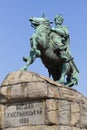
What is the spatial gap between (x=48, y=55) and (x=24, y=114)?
100 inches

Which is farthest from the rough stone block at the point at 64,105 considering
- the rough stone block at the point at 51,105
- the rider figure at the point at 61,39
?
the rider figure at the point at 61,39

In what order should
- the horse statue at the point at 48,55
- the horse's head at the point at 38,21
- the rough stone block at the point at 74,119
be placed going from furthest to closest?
the horse's head at the point at 38,21
the horse statue at the point at 48,55
the rough stone block at the point at 74,119

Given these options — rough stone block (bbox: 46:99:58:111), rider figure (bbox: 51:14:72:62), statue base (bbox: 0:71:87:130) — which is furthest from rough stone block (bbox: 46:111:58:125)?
rider figure (bbox: 51:14:72:62)

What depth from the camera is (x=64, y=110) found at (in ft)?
56.6

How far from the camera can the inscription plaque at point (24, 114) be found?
675 inches

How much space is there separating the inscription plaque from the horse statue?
142cm

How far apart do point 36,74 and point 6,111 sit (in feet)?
5.49

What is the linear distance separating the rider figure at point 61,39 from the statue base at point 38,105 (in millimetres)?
1531

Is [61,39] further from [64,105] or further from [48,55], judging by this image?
[64,105]

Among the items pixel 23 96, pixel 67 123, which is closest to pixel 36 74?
pixel 23 96

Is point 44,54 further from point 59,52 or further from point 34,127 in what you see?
point 34,127

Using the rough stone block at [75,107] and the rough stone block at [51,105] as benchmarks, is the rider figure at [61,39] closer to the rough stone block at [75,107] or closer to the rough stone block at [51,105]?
the rough stone block at [75,107]

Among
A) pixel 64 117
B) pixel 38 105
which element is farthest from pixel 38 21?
pixel 64 117

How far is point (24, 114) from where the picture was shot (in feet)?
57.3
